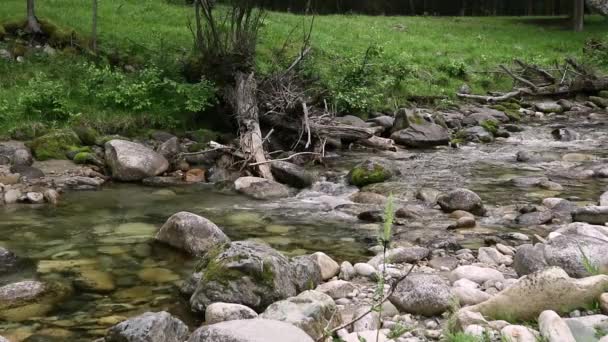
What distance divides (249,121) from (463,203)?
421cm

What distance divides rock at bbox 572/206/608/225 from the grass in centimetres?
625

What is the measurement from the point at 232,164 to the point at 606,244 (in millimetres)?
6257

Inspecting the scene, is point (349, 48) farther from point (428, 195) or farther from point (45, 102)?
point (428, 195)

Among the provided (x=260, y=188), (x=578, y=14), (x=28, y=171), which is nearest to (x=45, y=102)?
(x=28, y=171)

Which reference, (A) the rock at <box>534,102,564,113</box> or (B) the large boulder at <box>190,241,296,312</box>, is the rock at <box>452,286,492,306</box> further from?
(A) the rock at <box>534,102,564,113</box>

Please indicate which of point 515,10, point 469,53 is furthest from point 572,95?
point 515,10

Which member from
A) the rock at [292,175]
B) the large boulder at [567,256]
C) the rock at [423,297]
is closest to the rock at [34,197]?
the rock at [292,175]

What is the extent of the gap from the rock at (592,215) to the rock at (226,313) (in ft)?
13.6

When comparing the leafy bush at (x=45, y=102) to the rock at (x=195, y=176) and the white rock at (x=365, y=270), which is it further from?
the white rock at (x=365, y=270)

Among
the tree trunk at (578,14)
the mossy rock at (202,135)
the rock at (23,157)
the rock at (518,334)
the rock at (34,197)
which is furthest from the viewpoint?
the tree trunk at (578,14)

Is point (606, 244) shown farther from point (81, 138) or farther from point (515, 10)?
point (515, 10)

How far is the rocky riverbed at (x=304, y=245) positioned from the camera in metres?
4.02

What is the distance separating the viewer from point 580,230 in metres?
5.83

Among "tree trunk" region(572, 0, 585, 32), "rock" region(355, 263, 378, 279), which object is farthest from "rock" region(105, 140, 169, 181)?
"tree trunk" region(572, 0, 585, 32)
